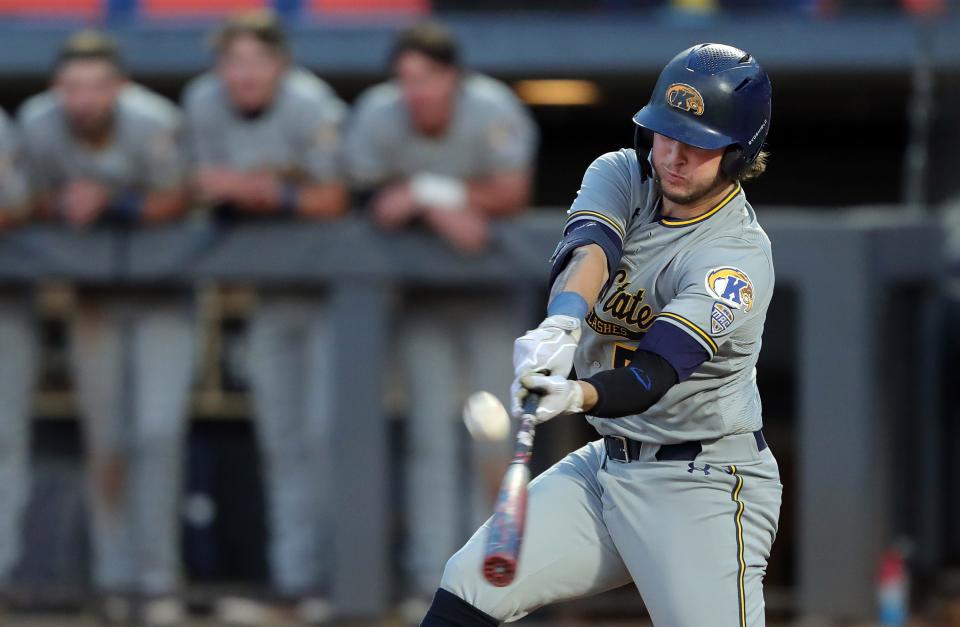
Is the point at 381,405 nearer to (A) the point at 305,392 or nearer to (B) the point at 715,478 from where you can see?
(A) the point at 305,392

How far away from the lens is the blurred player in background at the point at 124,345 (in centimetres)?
514

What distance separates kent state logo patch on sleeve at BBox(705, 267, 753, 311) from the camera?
9.51 ft

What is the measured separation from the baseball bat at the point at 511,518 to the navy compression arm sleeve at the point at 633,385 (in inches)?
5.0

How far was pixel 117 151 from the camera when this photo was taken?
5.26 m

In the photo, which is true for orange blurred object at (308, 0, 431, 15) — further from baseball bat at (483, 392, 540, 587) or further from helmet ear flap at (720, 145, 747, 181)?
baseball bat at (483, 392, 540, 587)

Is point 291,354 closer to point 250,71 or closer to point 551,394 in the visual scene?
point 250,71

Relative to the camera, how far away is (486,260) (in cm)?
517

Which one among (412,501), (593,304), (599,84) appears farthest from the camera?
(599,84)

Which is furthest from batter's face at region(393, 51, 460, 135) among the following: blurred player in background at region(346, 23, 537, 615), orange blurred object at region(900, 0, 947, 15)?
orange blurred object at region(900, 0, 947, 15)

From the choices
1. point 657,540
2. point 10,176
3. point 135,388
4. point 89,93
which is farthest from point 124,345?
point 657,540

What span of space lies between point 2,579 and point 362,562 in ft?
3.92

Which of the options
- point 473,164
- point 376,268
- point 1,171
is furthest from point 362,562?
point 1,171

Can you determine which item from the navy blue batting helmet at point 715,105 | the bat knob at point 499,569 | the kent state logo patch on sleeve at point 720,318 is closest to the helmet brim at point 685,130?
the navy blue batting helmet at point 715,105

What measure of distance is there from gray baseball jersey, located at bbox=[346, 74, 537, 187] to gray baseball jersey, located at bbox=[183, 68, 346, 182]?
0.10 metres
